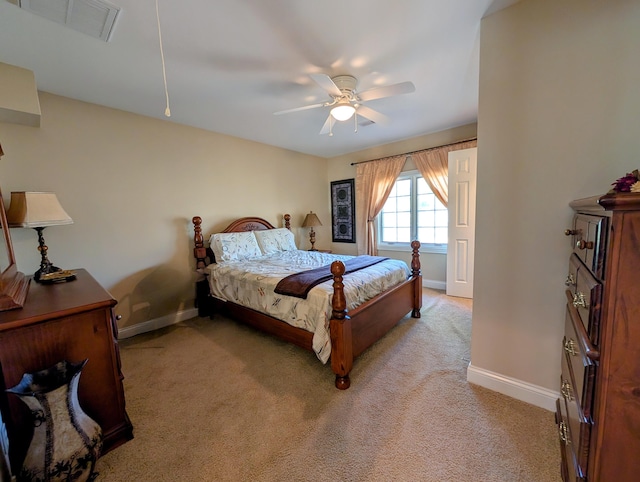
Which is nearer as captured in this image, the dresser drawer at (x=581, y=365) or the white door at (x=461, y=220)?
the dresser drawer at (x=581, y=365)

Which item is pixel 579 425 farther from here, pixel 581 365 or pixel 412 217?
pixel 412 217

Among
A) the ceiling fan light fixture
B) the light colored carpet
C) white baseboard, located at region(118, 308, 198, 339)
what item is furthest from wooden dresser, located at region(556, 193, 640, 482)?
white baseboard, located at region(118, 308, 198, 339)

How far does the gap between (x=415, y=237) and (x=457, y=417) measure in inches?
A: 125

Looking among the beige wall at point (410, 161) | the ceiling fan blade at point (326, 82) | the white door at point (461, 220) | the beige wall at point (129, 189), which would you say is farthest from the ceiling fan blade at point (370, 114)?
the beige wall at point (129, 189)

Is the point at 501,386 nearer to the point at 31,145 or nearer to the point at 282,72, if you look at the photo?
the point at 282,72

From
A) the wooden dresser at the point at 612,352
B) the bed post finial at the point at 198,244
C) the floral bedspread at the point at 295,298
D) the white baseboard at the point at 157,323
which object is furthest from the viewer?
the bed post finial at the point at 198,244

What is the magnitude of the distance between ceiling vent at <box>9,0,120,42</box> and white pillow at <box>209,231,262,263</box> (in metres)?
2.18

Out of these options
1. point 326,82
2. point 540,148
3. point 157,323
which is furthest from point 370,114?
point 157,323

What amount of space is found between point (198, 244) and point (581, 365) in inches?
138

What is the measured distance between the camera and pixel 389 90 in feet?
6.60

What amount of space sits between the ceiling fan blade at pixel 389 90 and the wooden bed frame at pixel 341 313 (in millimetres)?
1388

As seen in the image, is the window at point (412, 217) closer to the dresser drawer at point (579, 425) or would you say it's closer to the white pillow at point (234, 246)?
the white pillow at point (234, 246)

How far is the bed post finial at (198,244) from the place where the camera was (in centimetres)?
331

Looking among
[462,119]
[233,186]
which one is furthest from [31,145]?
[462,119]
